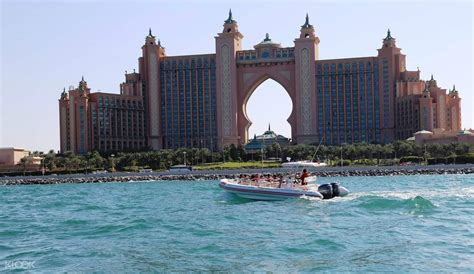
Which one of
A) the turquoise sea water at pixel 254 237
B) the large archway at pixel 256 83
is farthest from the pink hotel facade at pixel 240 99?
the turquoise sea water at pixel 254 237

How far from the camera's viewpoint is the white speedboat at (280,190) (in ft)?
153

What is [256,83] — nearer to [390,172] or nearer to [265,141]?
[265,141]

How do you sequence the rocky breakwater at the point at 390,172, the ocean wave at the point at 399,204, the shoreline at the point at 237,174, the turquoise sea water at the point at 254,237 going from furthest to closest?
the shoreline at the point at 237,174, the rocky breakwater at the point at 390,172, the ocean wave at the point at 399,204, the turquoise sea water at the point at 254,237

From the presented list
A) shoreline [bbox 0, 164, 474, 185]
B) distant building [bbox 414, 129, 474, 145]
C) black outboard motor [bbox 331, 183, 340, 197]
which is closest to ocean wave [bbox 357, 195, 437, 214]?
black outboard motor [bbox 331, 183, 340, 197]

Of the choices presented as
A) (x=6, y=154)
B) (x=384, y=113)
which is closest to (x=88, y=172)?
(x=6, y=154)

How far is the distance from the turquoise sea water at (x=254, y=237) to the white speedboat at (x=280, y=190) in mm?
1514

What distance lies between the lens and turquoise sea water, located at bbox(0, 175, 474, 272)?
2339 centimetres

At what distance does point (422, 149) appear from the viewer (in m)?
126

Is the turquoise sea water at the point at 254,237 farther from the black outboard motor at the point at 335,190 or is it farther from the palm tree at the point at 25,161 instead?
the palm tree at the point at 25,161

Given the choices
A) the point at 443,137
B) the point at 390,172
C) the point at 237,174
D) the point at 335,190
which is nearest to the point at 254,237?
the point at 335,190

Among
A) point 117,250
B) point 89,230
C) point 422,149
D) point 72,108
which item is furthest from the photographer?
point 72,108

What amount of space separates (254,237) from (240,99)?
130441mm

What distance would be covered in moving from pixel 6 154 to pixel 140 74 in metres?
36.0

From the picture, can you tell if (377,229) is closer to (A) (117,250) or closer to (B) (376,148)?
(A) (117,250)
